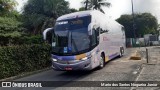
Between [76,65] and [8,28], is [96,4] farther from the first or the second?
[76,65]

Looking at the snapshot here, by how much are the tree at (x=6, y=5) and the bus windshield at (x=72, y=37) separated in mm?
14348

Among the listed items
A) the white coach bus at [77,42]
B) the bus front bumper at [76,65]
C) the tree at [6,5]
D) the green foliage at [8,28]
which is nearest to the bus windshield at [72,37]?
the white coach bus at [77,42]

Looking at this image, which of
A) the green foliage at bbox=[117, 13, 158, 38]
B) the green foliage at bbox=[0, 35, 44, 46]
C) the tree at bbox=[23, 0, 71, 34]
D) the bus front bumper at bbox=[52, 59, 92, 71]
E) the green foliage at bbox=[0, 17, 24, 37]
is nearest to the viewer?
the bus front bumper at bbox=[52, 59, 92, 71]

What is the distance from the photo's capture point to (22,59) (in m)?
15.9

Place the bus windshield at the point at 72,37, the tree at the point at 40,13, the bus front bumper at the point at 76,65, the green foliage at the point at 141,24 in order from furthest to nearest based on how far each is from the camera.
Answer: the green foliage at the point at 141,24 < the tree at the point at 40,13 < the bus windshield at the point at 72,37 < the bus front bumper at the point at 76,65

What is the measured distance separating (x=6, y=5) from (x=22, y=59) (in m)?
12.7

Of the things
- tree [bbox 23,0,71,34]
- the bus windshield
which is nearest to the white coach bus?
the bus windshield

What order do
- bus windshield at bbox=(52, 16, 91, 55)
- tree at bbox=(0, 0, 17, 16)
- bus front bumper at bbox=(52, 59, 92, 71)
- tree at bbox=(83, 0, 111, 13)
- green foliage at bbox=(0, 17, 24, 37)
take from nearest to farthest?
bus front bumper at bbox=(52, 59, 92, 71) < bus windshield at bbox=(52, 16, 91, 55) < green foliage at bbox=(0, 17, 24, 37) < tree at bbox=(0, 0, 17, 16) < tree at bbox=(83, 0, 111, 13)

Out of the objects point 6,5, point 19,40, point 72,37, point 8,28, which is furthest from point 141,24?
point 72,37

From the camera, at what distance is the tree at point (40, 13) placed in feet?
108

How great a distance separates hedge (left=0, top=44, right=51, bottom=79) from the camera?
1455 centimetres

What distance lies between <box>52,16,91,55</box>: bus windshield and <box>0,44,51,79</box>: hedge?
3.01 m

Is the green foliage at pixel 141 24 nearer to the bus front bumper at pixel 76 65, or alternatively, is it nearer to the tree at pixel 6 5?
the tree at pixel 6 5

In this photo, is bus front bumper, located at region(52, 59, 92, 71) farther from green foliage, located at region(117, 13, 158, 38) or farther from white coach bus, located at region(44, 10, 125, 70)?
green foliage, located at region(117, 13, 158, 38)
